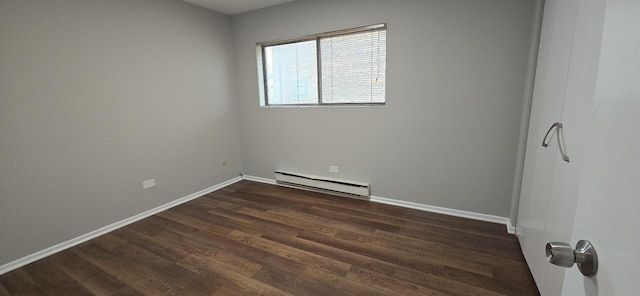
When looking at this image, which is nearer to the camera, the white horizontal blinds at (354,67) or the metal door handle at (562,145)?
the metal door handle at (562,145)

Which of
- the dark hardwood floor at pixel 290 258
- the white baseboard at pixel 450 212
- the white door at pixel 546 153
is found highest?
the white door at pixel 546 153

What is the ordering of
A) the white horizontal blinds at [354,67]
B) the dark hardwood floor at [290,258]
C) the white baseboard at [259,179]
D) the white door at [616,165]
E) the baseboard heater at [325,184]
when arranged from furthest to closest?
the white baseboard at [259,179], the baseboard heater at [325,184], the white horizontal blinds at [354,67], the dark hardwood floor at [290,258], the white door at [616,165]

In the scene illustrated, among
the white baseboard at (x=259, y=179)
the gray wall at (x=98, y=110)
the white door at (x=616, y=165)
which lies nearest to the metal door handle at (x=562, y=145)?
the white door at (x=616, y=165)

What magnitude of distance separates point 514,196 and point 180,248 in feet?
10.3

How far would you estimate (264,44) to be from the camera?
377 centimetres

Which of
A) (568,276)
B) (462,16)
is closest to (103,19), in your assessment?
(462,16)

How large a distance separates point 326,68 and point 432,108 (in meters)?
1.41

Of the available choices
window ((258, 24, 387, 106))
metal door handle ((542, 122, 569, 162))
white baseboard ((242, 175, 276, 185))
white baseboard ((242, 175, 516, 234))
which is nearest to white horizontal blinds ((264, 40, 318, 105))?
window ((258, 24, 387, 106))

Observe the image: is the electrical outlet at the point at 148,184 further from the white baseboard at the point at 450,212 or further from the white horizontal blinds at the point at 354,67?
the white baseboard at the point at 450,212

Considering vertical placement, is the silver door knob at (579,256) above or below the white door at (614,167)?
below

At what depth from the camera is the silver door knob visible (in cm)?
48

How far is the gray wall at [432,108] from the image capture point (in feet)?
8.05

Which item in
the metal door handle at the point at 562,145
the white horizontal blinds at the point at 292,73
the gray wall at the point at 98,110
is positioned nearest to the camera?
the metal door handle at the point at 562,145

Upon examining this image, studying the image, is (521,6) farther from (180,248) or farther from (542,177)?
(180,248)
